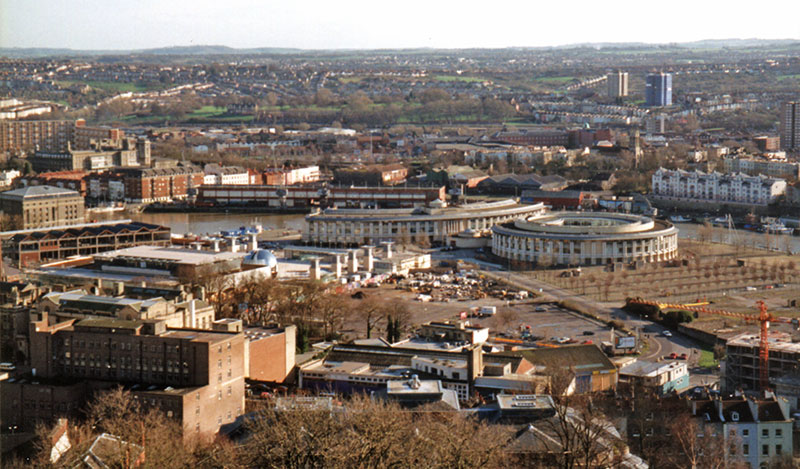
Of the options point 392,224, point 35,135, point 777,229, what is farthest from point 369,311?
point 35,135

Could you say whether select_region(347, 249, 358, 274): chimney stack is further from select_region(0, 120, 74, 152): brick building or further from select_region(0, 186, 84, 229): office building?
select_region(0, 120, 74, 152): brick building

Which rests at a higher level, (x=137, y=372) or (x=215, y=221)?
(x=137, y=372)

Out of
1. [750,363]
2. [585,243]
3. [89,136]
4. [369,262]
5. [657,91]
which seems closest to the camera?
[750,363]

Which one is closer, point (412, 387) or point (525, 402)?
point (525, 402)

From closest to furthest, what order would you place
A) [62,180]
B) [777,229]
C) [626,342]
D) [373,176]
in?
[626,342], [777,229], [62,180], [373,176]

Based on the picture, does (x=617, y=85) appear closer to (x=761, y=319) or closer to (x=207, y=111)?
(x=207, y=111)

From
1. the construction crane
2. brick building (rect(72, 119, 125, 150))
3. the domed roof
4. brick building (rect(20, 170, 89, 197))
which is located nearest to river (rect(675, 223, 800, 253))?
the construction crane
